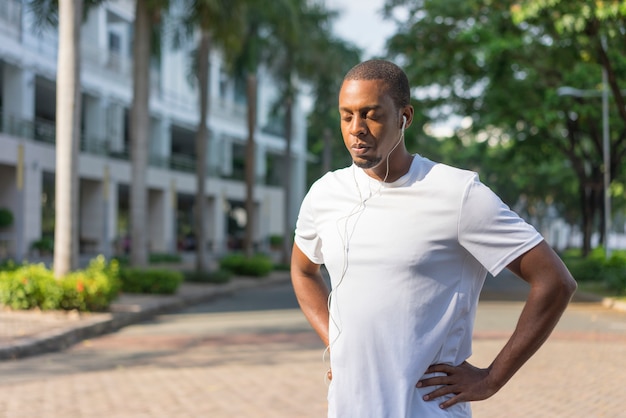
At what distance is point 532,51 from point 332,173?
23.1 meters

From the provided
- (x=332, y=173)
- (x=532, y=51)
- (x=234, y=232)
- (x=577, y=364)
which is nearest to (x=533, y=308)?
(x=332, y=173)

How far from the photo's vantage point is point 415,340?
93.8 inches

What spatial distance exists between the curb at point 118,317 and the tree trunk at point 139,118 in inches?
71.6

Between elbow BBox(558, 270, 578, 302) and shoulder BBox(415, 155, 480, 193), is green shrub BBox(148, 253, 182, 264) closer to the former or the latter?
shoulder BBox(415, 155, 480, 193)

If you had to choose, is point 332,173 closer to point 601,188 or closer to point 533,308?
point 533,308

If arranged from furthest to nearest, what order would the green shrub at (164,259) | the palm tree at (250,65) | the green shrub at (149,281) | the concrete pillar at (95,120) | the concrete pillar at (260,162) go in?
the concrete pillar at (260,162) → the concrete pillar at (95,120) → the green shrub at (164,259) → the palm tree at (250,65) → the green shrub at (149,281)

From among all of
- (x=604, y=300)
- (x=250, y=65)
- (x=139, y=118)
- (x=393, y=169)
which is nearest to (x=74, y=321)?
(x=139, y=118)

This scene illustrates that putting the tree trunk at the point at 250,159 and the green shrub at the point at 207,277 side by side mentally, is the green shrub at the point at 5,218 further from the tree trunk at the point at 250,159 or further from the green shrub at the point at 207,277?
the green shrub at the point at 207,277

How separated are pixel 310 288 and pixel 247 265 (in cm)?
2793

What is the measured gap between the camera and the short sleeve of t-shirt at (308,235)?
268 centimetres

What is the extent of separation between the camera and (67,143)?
51.2 ft

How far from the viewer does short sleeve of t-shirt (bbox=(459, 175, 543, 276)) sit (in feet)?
7.76

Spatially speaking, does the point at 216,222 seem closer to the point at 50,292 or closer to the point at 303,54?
the point at 303,54

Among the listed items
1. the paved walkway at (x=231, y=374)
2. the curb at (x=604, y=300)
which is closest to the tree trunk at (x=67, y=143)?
the paved walkway at (x=231, y=374)
